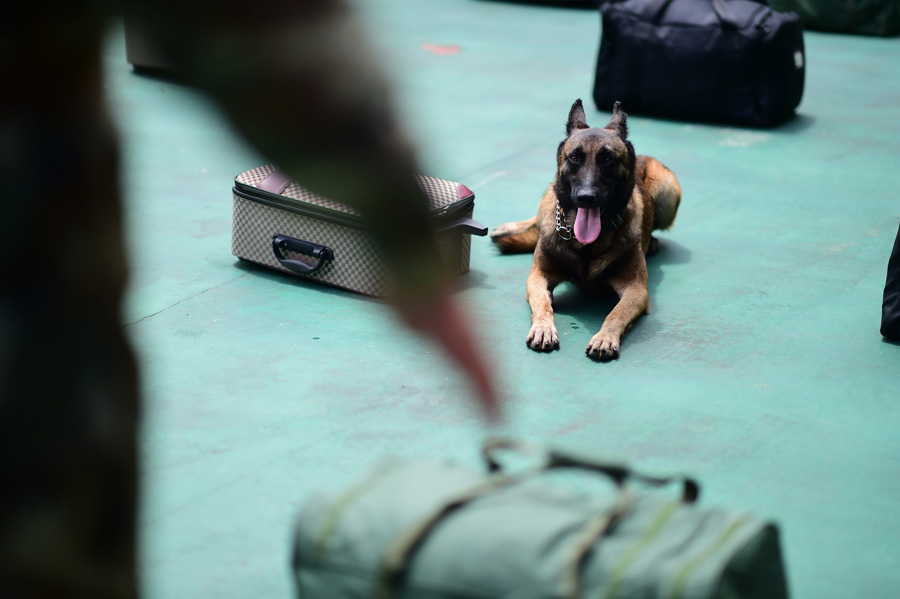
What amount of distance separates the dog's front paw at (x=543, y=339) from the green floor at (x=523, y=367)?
6 centimetres

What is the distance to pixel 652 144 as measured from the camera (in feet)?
20.9

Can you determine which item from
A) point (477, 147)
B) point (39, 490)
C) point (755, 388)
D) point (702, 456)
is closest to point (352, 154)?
point (39, 490)

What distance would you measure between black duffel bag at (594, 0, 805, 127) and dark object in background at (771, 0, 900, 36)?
387cm

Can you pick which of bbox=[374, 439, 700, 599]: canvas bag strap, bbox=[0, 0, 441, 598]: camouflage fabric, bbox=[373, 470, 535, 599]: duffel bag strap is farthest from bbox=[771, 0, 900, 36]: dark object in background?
bbox=[0, 0, 441, 598]: camouflage fabric

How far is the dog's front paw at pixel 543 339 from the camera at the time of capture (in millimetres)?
3502

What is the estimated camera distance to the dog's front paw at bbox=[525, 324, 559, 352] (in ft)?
11.5

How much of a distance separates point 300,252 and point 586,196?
126 centimetres

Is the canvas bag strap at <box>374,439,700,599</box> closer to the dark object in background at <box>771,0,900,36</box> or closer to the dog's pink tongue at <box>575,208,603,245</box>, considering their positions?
the dog's pink tongue at <box>575,208,603,245</box>

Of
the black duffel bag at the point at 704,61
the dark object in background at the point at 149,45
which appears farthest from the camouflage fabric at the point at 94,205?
the black duffel bag at the point at 704,61

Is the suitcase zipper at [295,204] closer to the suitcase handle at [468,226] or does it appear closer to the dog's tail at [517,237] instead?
the suitcase handle at [468,226]

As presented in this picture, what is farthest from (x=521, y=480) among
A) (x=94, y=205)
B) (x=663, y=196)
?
(x=663, y=196)

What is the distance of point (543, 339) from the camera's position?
351 cm

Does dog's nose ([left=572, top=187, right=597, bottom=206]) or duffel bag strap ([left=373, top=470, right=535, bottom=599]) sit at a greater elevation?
duffel bag strap ([left=373, top=470, right=535, bottom=599])

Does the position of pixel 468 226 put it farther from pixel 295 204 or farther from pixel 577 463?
pixel 577 463
